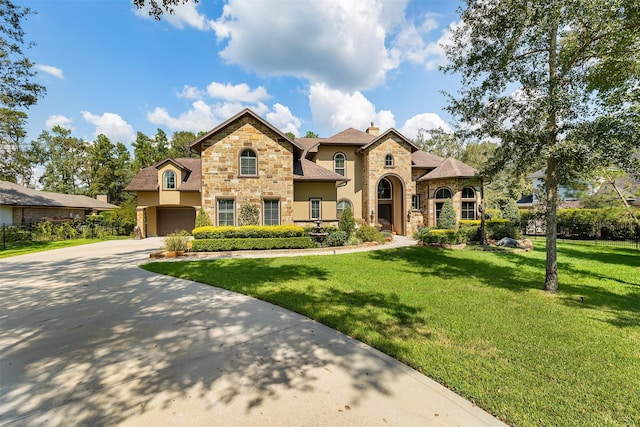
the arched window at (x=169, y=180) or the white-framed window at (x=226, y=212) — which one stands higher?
the arched window at (x=169, y=180)

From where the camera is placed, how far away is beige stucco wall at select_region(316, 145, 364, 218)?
837 inches

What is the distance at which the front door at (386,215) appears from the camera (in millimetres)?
22547

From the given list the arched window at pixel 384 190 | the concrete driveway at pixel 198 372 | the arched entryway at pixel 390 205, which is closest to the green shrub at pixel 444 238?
the arched entryway at pixel 390 205

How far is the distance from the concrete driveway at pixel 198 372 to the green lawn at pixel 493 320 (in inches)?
18.7

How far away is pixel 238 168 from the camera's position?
51.4 ft

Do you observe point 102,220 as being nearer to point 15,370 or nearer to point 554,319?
point 15,370

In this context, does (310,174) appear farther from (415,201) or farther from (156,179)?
(156,179)

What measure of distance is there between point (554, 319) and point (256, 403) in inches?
210

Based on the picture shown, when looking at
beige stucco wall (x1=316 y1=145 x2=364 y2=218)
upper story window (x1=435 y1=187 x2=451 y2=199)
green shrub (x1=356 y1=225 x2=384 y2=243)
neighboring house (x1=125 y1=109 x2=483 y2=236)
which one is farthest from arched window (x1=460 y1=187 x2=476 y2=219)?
green shrub (x1=356 y1=225 x2=384 y2=243)

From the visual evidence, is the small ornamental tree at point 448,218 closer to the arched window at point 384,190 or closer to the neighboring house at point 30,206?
the arched window at point 384,190

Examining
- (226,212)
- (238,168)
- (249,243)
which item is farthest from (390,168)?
(249,243)

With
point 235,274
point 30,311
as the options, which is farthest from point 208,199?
point 30,311

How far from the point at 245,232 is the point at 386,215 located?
1346cm

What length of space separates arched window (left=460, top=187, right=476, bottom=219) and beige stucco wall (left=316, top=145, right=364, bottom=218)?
7.40m
